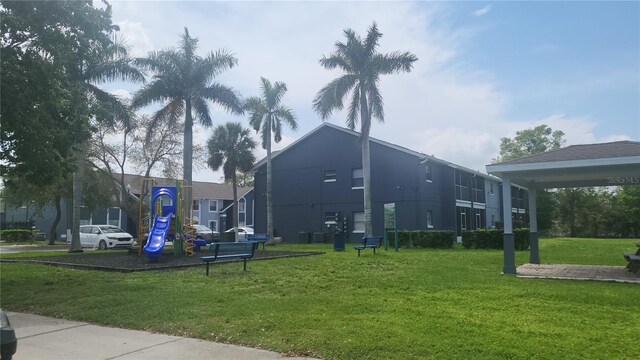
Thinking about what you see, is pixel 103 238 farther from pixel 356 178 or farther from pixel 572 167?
pixel 572 167

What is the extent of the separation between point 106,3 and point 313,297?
11.2 metres

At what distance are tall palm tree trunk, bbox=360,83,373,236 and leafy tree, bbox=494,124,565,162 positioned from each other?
36510mm

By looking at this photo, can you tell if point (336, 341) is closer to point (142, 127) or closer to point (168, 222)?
point (168, 222)

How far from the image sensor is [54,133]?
40.1 ft

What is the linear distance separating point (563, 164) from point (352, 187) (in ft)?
74.6

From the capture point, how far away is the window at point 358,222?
35.0 metres

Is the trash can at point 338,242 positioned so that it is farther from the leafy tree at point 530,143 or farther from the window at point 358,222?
the leafy tree at point 530,143

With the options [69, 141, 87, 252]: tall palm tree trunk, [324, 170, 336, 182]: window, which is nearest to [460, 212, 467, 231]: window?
[324, 170, 336, 182]: window

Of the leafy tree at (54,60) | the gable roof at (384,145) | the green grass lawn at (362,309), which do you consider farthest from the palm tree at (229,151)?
the green grass lawn at (362,309)

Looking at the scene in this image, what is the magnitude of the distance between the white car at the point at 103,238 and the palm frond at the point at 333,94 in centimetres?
1460

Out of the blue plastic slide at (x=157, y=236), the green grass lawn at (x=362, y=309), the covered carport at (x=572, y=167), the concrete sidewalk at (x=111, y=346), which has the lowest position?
the concrete sidewalk at (x=111, y=346)

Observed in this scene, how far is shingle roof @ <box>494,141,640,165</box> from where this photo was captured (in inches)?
496

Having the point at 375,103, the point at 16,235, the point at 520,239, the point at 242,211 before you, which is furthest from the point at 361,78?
the point at 16,235

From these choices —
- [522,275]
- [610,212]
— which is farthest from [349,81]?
[610,212]
